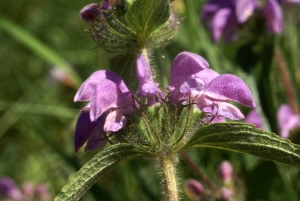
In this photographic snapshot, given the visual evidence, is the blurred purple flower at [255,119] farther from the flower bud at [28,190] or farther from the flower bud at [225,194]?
the flower bud at [28,190]

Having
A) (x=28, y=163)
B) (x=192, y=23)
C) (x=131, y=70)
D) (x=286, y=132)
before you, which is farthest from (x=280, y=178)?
(x=28, y=163)

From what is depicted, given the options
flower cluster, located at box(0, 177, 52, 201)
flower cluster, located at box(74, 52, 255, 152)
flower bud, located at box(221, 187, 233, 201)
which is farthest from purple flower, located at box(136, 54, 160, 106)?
flower cluster, located at box(0, 177, 52, 201)

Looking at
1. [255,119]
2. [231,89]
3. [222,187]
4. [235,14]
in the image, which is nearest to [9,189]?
[222,187]

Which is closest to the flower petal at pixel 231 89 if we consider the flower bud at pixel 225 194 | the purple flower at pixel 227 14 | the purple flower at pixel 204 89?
the purple flower at pixel 204 89

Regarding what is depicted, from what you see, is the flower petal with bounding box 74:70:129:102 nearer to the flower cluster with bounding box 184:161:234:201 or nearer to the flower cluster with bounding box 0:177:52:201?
the flower cluster with bounding box 184:161:234:201

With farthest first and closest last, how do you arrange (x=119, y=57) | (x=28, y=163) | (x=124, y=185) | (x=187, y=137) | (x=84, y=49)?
(x=84, y=49), (x=28, y=163), (x=124, y=185), (x=119, y=57), (x=187, y=137)

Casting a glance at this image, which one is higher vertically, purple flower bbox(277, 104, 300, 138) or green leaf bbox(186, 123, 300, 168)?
purple flower bbox(277, 104, 300, 138)

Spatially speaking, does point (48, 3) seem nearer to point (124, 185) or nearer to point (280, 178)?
point (124, 185)
